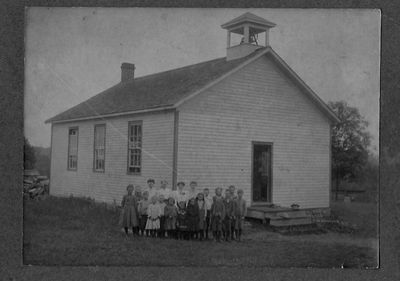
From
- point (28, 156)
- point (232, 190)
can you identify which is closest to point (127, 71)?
point (28, 156)

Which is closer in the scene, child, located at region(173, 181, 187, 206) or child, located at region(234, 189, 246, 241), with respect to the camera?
child, located at region(173, 181, 187, 206)

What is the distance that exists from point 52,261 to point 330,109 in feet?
11.8

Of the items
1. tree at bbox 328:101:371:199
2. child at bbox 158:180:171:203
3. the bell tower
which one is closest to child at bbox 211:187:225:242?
child at bbox 158:180:171:203

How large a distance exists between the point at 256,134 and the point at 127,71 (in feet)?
5.36

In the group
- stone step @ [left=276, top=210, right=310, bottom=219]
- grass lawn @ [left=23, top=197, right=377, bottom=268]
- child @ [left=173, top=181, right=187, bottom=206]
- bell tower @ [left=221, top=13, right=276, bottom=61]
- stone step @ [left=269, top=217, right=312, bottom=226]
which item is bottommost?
grass lawn @ [left=23, top=197, right=377, bottom=268]

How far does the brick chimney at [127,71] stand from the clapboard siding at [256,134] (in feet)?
2.41

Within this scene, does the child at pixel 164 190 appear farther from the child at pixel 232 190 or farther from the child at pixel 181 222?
the child at pixel 232 190

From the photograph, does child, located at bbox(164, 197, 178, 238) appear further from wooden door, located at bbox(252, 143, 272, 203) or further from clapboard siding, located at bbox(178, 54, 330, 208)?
wooden door, located at bbox(252, 143, 272, 203)

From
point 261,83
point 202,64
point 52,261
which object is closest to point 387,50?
point 261,83

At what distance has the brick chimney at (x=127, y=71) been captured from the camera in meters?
Answer: 5.97

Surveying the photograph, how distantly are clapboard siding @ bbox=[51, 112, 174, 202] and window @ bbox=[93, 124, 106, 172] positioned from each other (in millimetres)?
46

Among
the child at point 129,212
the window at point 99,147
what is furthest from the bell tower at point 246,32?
the child at point 129,212

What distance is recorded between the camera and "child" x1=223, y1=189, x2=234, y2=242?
19.6 ft

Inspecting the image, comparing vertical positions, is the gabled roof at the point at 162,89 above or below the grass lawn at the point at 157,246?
above
